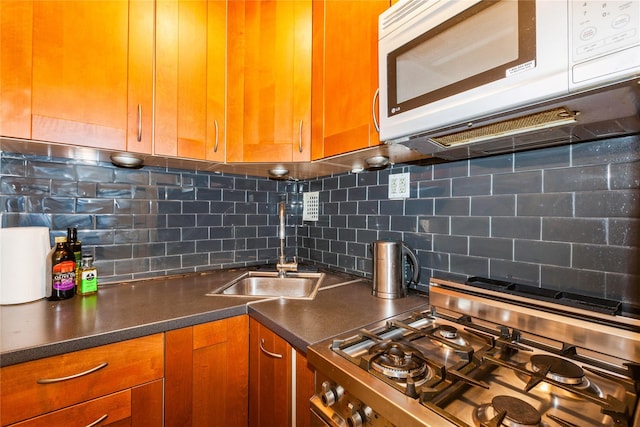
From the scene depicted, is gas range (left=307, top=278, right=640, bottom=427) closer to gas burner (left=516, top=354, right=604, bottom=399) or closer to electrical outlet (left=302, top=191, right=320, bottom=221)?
gas burner (left=516, top=354, right=604, bottom=399)

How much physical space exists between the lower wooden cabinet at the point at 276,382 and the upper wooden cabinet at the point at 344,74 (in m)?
0.74

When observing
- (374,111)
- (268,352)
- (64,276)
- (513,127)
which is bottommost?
(268,352)

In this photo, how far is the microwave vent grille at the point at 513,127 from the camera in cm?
65

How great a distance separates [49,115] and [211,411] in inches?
45.9

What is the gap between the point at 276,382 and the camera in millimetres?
936

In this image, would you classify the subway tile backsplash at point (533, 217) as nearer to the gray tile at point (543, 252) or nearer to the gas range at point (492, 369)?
the gray tile at point (543, 252)

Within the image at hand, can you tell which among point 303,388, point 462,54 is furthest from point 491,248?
point 303,388

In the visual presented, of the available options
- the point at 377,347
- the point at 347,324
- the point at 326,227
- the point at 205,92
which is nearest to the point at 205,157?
the point at 205,92

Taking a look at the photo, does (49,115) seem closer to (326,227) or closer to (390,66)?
(390,66)

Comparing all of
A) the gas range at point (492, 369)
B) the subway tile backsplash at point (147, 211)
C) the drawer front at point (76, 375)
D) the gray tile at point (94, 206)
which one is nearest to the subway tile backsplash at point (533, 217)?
the gas range at point (492, 369)

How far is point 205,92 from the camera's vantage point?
126 centimetres

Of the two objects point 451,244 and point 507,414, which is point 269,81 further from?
point 507,414

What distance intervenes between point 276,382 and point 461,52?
1.09 m

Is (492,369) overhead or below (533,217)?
below
